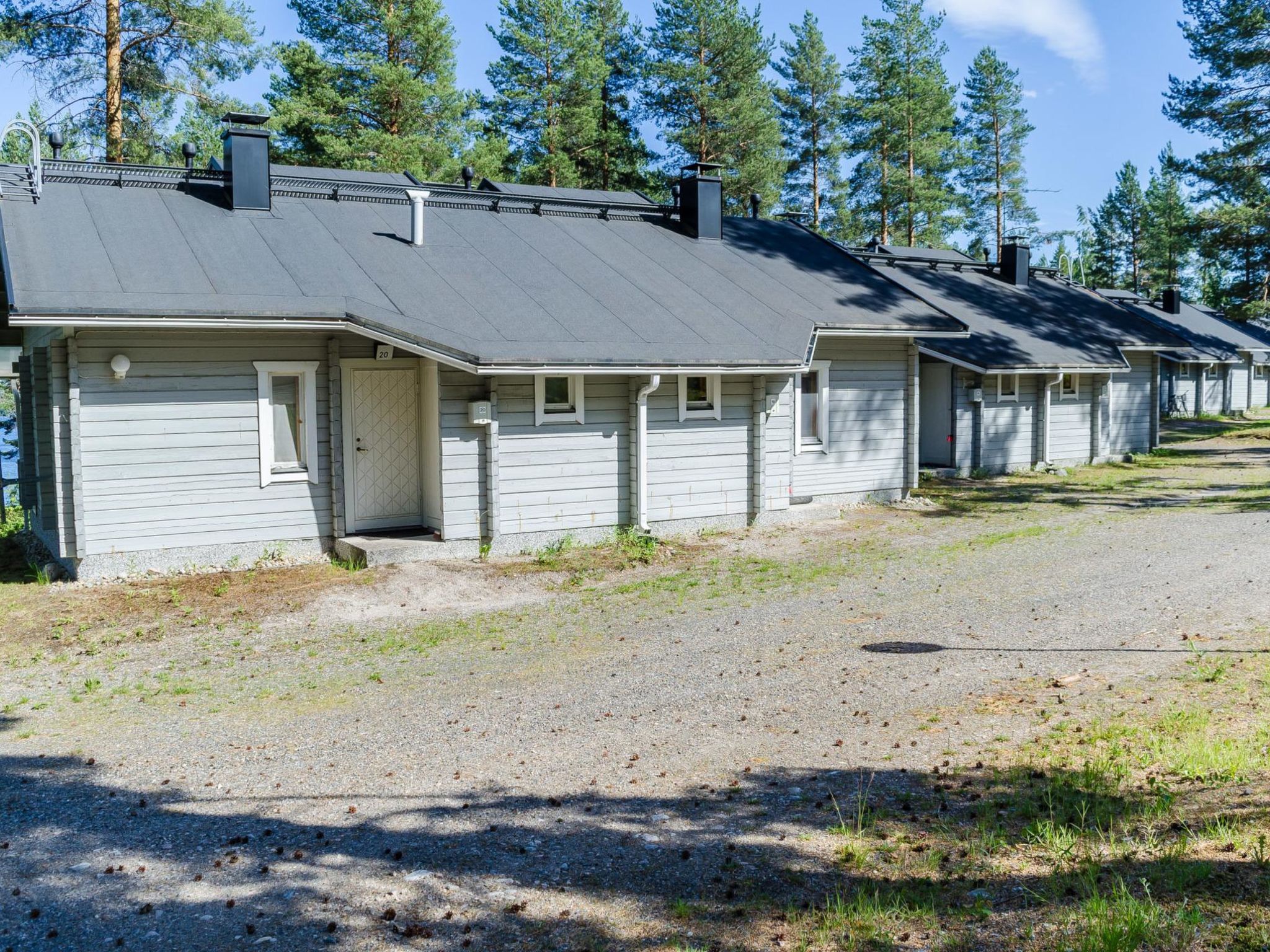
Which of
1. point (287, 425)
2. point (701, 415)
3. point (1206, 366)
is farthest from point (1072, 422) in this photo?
point (1206, 366)

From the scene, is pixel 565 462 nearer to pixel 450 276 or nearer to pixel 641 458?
pixel 641 458

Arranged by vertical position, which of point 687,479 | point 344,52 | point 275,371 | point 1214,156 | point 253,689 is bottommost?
point 253,689

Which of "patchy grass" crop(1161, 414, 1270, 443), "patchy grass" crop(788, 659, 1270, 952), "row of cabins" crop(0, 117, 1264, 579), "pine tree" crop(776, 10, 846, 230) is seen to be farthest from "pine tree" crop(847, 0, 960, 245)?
"patchy grass" crop(788, 659, 1270, 952)

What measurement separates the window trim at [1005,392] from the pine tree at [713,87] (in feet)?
54.1

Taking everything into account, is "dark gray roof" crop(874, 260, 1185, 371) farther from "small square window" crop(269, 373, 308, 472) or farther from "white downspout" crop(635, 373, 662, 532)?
"small square window" crop(269, 373, 308, 472)

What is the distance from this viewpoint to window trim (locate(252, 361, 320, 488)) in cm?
1276

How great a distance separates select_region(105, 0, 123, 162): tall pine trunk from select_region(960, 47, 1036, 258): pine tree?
37135 mm

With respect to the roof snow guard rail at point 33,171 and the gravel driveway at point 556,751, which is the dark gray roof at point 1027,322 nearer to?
the gravel driveway at point 556,751

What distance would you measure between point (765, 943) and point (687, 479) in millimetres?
10806

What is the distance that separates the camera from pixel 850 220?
148ft

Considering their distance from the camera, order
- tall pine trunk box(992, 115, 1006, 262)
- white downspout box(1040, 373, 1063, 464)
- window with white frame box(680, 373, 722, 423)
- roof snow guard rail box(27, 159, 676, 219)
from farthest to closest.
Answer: tall pine trunk box(992, 115, 1006, 262)
white downspout box(1040, 373, 1063, 464)
window with white frame box(680, 373, 722, 423)
roof snow guard rail box(27, 159, 676, 219)

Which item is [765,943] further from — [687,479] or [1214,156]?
[1214,156]

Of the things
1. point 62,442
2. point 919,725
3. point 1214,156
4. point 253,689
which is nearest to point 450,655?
point 253,689

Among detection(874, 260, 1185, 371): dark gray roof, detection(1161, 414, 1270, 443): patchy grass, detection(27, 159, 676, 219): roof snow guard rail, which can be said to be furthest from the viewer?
detection(1161, 414, 1270, 443): patchy grass
